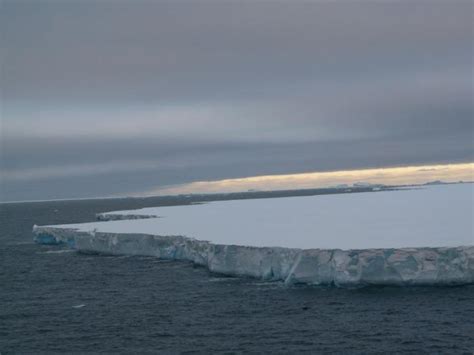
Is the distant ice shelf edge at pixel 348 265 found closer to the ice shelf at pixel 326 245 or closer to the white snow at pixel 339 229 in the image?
the ice shelf at pixel 326 245

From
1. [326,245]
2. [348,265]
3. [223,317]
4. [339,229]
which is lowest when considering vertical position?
[223,317]

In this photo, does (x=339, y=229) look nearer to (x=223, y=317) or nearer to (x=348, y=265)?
(x=348, y=265)

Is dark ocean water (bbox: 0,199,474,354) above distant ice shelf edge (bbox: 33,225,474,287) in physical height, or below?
below

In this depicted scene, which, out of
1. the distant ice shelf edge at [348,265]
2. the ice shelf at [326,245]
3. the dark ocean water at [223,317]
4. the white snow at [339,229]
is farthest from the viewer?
the white snow at [339,229]

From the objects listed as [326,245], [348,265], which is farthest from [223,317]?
[326,245]

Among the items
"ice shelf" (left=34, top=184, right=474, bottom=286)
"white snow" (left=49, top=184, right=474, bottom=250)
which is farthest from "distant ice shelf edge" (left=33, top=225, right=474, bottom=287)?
"white snow" (left=49, top=184, right=474, bottom=250)

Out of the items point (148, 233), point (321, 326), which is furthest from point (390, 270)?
point (148, 233)

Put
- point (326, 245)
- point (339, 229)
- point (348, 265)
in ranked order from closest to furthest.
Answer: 1. point (348, 265)
2. point (326, 245)
3. point (339, 229)

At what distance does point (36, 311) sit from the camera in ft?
81.9

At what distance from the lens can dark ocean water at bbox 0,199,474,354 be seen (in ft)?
62.2

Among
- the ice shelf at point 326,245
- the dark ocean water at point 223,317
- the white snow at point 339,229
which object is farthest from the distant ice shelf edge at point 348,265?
Result: the white snow at point 339,229

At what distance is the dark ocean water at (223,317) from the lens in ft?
62.2

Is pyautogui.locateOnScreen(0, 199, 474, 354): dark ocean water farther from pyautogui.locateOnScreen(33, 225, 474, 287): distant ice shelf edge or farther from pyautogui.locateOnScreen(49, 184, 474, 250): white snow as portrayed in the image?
pyautogui.locateOnScreen(49, 184, 474, 250): white snow

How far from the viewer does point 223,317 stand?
2234 centimetres
